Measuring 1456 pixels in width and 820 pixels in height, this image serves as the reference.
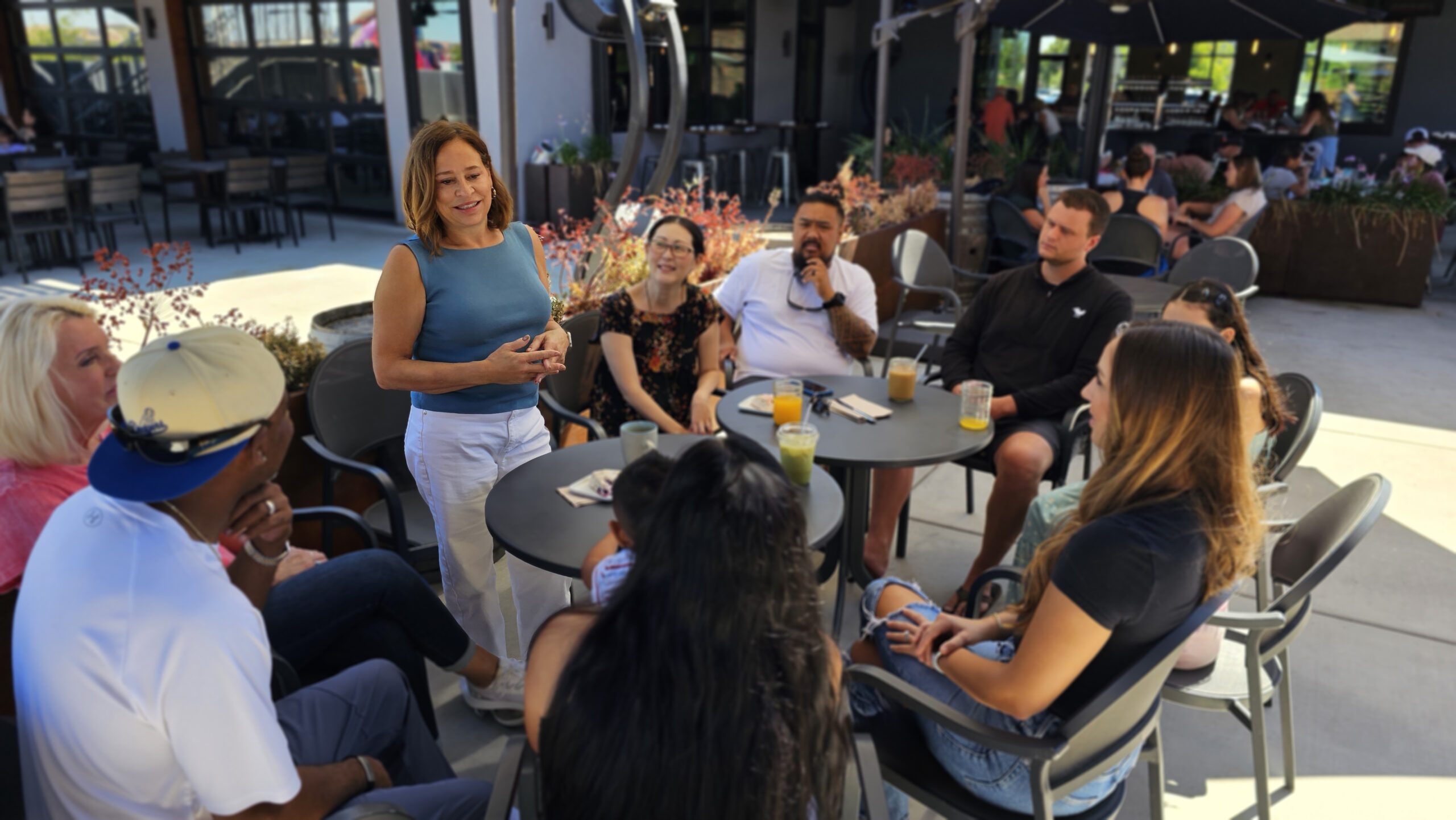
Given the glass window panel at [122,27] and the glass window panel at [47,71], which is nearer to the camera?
the glass window panel at [122,27]

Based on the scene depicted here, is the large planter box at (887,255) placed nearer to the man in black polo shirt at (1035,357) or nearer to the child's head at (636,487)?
the man in black polo shirt at (1035,357)

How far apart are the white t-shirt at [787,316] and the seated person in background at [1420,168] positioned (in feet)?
21.5

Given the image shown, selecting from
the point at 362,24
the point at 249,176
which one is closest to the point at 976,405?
the point at 249,176

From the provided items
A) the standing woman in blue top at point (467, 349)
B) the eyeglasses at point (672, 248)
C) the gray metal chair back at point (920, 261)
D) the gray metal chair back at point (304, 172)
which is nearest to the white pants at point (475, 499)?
the standing woman in blue top at point (467, 349)

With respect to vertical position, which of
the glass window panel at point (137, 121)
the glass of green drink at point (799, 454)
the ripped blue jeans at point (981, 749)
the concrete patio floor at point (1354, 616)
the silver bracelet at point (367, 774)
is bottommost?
the concrete patio floor at point (1354, 616)

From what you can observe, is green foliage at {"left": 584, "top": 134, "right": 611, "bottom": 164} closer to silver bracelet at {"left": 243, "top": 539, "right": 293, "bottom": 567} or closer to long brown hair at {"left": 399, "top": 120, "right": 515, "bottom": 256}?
long brown hair at {"left": 399, "top": 120, "right": 515, "bottom": 256}

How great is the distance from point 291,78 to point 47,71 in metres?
5.94

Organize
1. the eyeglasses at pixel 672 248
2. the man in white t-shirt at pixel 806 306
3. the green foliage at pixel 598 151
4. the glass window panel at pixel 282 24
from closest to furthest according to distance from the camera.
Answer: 1. the eyeglasses at pixel 672 248
2. the man in white t-shirt at pixel 806 306
3. the green foliage at pixel 598 151
4. the glass window panel at pixel 282 24

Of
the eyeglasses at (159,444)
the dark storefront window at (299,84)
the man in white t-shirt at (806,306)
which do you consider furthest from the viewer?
the dark storefront window at (299,84)

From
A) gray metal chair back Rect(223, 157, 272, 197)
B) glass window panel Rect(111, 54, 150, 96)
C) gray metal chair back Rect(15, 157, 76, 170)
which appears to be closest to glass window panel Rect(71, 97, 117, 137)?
glass window panel Rect(111, 54, 150, 96)

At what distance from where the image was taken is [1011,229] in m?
6.22

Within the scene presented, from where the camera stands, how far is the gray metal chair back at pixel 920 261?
502cm

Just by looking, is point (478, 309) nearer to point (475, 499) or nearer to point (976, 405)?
point (475, 499)

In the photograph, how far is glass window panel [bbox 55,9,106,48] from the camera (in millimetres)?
13102
